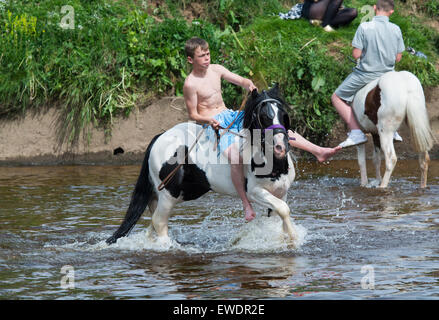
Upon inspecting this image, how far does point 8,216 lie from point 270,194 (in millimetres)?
3575

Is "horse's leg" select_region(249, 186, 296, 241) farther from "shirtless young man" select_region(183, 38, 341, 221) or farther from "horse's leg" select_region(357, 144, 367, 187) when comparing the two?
"horse's leg" select_region(357, 144, 367, 187)

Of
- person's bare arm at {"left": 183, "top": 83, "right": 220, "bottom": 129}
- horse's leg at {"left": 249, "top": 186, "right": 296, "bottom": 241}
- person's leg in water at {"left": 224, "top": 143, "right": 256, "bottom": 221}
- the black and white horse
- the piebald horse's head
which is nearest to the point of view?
the piebald horse's head

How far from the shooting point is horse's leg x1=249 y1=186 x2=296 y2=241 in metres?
6.73

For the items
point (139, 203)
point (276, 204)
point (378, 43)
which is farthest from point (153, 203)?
point (378, 43)

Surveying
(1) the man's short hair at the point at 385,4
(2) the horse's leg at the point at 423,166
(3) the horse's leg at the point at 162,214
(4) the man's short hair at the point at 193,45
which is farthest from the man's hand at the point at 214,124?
(1) the man's short hair at the point at 385,4

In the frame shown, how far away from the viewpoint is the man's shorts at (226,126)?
22.9 feet

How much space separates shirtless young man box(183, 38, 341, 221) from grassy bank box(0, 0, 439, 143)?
532 centimetres

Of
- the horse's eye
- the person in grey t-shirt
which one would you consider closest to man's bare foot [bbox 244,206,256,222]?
the horse's eye

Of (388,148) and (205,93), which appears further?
(388,148)

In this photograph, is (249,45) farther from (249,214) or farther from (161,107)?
(249,214)

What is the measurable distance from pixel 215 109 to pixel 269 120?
36.5 inches

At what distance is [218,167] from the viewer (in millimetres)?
7086

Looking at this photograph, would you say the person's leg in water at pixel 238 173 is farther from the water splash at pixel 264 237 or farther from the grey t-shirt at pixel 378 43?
the grey t-shirt at pixel 378 43

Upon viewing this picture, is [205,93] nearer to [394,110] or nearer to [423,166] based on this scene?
[394,110]
